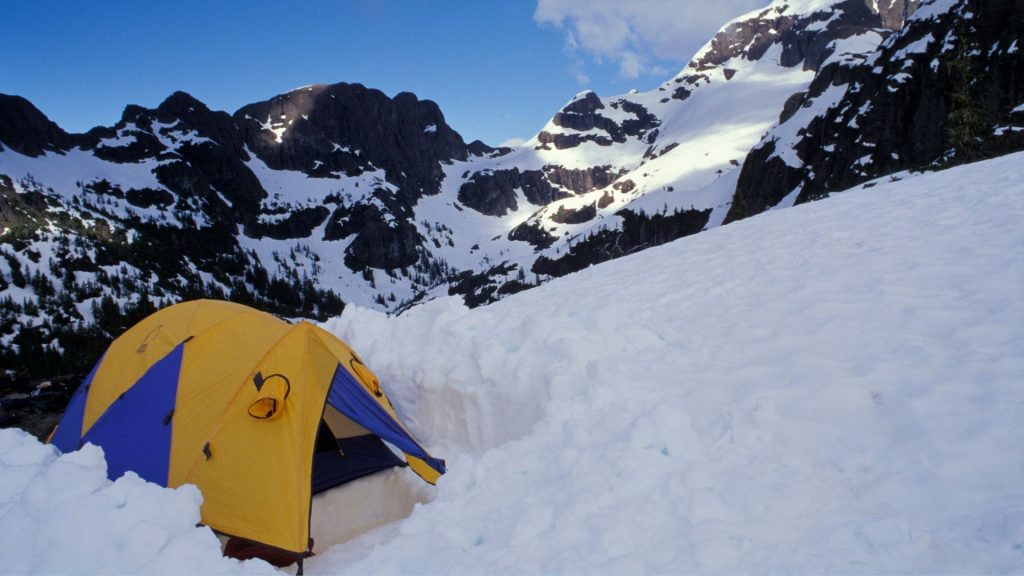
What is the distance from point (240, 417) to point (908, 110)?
86.1 m

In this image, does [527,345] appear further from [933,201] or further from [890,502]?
[933,201]

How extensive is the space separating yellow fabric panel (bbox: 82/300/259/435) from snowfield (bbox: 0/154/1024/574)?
2865 millimetres

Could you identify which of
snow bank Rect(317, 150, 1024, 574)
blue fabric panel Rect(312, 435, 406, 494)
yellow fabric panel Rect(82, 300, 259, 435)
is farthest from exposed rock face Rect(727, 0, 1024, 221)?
yellow fabric panel Rect(82, 300, 259, 435)

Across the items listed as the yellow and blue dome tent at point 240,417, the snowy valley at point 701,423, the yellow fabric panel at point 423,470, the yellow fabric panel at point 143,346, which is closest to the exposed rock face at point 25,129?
the snowy valley at point 701,423

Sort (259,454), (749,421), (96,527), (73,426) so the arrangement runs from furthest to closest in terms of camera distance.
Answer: (73,426) → (259,454) → (749,421) → (96,527)

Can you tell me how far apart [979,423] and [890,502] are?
122 centimetres

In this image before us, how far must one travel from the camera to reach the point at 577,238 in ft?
503

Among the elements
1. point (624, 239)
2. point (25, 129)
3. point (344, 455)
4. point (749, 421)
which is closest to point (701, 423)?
point (749, 421)

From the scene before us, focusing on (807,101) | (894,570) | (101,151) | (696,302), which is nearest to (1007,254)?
(696,302)

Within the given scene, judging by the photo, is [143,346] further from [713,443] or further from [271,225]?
[271,225]

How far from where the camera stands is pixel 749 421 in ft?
15.0

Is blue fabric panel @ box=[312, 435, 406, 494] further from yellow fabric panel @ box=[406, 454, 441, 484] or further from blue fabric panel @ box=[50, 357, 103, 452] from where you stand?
blue fabric panel @ box=[50, 357, 103, 452]

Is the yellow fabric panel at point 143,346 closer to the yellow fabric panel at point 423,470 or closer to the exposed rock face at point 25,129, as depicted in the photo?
the yellow fabric panel at point 423,470

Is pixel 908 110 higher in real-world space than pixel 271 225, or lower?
lower
